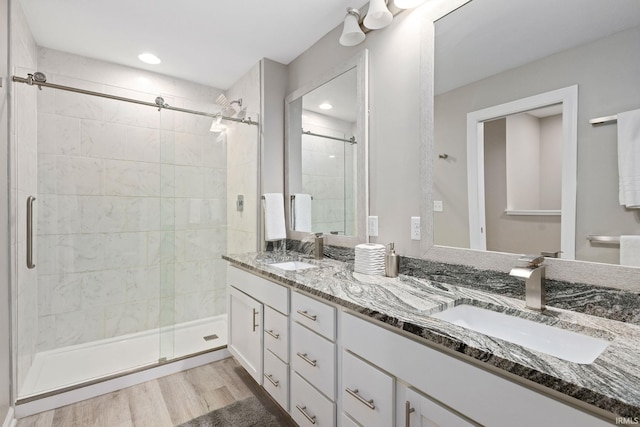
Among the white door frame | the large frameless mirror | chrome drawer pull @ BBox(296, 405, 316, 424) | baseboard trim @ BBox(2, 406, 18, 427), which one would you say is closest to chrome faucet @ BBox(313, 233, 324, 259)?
the large frameless mirror

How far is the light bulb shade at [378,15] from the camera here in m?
1.60

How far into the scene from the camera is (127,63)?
2.68m

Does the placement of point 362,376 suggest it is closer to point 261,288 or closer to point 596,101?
point 261,288

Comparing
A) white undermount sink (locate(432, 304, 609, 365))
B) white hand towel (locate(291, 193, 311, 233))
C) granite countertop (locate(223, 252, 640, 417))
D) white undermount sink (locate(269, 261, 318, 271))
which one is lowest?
white undermount sink (locate(432, 304, 609, 365))

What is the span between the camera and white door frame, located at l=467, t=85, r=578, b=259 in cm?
107

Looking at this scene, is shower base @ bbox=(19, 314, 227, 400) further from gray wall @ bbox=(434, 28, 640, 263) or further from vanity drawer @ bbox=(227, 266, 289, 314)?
gray wall @ bbox=(434, 28, 640, 263)

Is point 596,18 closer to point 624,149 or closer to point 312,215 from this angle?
point 624,149

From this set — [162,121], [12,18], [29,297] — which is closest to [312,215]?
[162,121]

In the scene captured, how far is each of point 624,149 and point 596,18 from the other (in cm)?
47

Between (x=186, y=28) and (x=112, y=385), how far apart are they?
8.15 ft

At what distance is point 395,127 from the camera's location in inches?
67.5

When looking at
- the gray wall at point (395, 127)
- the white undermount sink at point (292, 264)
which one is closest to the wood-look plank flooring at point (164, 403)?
the white undermount sink at point (292, 264)

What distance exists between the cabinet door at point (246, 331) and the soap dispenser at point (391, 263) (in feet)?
2.59

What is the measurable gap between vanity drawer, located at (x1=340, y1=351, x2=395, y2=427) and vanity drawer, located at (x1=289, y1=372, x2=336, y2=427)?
4.6 inches
